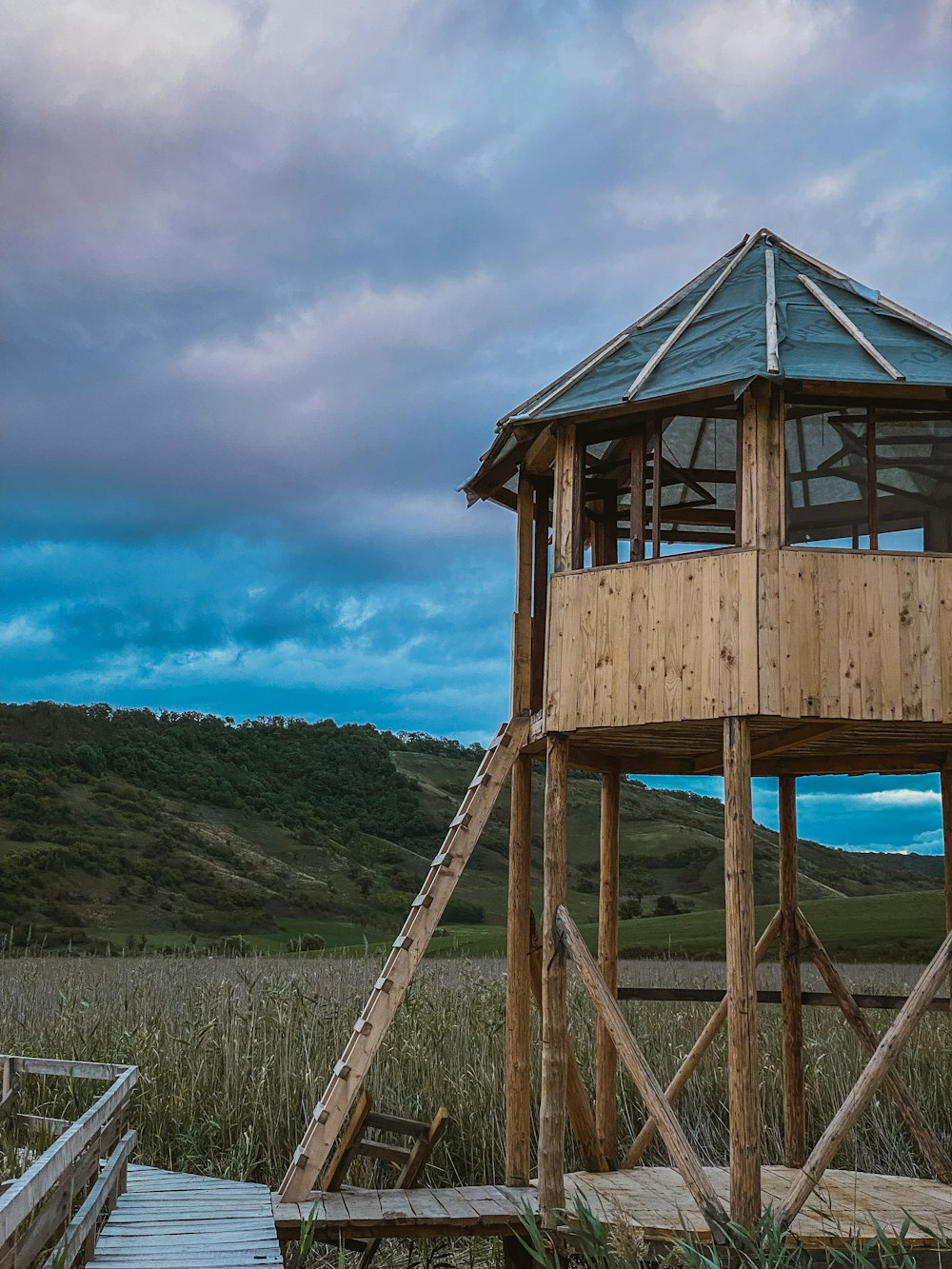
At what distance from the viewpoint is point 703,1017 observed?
18188mm

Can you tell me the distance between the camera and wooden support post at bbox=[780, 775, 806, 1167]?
45.3 feet

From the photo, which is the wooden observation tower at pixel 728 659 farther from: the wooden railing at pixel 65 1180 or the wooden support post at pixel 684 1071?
the wooden railing at pixel 65 1180

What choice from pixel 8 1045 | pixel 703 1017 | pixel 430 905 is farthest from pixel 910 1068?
pixel 8 1045

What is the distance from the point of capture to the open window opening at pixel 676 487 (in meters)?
13.8

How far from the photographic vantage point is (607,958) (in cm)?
1376

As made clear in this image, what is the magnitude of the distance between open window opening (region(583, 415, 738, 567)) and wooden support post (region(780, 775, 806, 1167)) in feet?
10.1

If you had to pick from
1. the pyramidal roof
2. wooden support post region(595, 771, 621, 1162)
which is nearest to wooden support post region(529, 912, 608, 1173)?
wooden support post region(595, 771, 621, 1162)

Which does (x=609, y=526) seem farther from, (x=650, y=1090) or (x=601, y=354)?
(x=650, y=1090)

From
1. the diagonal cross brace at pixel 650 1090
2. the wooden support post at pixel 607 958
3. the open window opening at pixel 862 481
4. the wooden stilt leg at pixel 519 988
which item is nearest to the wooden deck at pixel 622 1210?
the diagonal cross brace at pixel 650 1090

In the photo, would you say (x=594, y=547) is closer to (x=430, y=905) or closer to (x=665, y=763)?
(x=665, y=763)

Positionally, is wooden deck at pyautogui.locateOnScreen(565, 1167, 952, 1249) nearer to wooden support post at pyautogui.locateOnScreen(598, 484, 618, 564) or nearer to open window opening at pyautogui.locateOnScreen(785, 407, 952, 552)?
open window opening at pyautogui.locateOnScreen(785, 407, 952, 552)

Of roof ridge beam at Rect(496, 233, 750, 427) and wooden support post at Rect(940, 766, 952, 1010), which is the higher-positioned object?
roof ridge beam at Rect(496, 233, 750, 427)

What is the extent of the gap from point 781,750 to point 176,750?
6191cm

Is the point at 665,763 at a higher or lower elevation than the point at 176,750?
lower
